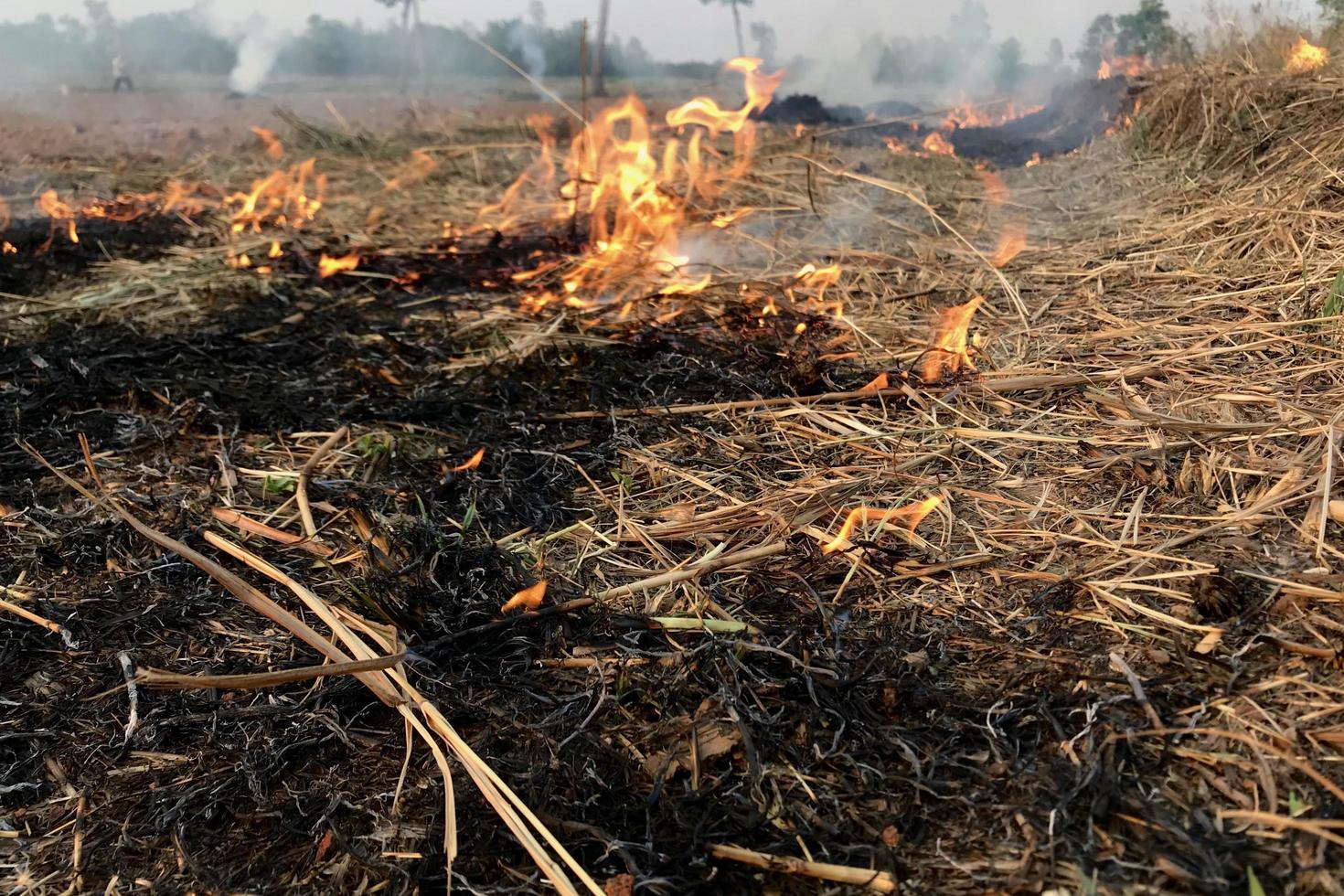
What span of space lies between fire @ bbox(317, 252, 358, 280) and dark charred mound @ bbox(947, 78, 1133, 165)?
4.35 metres

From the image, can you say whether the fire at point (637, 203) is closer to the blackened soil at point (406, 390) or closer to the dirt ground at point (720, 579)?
the dirt ground at point (720, 579)

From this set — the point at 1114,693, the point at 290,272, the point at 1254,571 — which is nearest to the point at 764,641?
the point at 1114,693

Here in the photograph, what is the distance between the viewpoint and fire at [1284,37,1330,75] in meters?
3.68

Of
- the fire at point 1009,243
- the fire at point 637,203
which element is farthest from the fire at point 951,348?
the fire at point 637,203

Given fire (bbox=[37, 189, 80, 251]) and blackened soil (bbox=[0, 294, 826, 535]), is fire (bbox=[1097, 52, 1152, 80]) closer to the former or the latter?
blackened soil (bbox=[0, 294, 826, 535])

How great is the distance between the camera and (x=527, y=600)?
163 cm

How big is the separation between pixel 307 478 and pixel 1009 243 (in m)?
2.94

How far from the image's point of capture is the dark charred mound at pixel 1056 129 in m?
5.80

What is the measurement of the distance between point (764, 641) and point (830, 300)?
1.88m

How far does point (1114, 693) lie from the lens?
1301mm

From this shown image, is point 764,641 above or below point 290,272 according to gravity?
below

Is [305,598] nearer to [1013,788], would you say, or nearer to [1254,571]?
[1013,788]

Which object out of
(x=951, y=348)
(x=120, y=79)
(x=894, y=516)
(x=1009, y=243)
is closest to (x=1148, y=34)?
(x=1009, y=243)

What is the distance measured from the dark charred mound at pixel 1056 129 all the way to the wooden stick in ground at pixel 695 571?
192 inches
